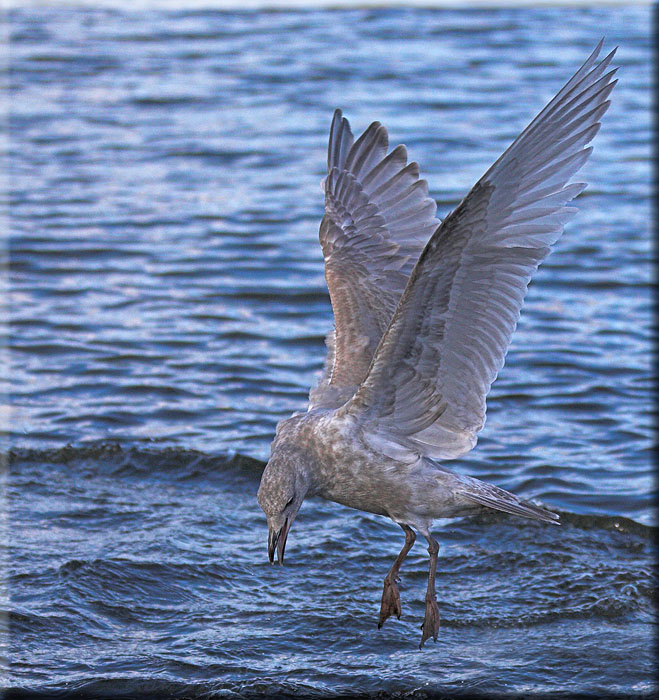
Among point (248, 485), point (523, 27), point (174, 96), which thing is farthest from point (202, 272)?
point (523, 27)

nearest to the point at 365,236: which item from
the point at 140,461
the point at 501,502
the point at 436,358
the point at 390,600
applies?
the point at 436,358

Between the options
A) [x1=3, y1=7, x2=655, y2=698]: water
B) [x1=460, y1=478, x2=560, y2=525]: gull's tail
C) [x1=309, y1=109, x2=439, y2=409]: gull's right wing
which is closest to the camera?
[x1=460, y1=478, x2=560, y2=525]: gull's tail

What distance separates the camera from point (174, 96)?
50.0 feet

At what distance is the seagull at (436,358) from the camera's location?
171 inches

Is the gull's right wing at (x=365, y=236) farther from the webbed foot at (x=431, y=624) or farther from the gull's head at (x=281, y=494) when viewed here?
the webbed foot at (x=431, y=624)

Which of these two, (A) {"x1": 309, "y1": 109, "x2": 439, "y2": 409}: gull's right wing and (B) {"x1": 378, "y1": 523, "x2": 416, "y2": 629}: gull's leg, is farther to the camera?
(A) {"x1": 309, "y1": 109, "x2": 439, "y2": 409}: gull's right wing

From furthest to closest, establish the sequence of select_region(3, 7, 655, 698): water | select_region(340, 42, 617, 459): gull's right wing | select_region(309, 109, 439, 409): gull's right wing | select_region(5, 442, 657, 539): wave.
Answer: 1. select_region(5, 442, 657, 539): wave
2. select_region(309, 109, 439, 409): gull's right wing
3. select_region(3, 7, 655, 698): water
4. select_region(340, 42, 617, 459): gull's right wing

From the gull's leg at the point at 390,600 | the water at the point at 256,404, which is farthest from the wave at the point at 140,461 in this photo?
the gull's leg at the point at 390,600

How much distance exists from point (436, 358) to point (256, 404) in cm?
333

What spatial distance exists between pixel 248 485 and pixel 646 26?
43.4 feet

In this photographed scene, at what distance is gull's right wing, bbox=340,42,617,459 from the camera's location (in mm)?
4297

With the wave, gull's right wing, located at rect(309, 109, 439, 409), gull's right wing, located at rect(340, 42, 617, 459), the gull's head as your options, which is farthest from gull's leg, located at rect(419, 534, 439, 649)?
the wave

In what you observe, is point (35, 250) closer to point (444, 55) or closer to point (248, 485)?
point (248, 485)

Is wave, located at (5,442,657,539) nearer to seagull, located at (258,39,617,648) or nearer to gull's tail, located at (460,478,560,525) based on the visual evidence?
seagull, located at (258,39,617,648)
